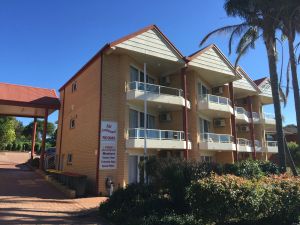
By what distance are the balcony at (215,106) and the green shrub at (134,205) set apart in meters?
13.2

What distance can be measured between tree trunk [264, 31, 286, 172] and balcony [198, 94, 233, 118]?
21.5 feet

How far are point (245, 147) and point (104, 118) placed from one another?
55.5 feet

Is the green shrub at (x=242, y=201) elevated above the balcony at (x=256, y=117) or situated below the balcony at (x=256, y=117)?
below

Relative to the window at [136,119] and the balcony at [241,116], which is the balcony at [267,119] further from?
the window at [136,119]

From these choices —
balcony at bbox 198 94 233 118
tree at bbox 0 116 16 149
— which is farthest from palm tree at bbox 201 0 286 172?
tree at bbox 0 116 16 149

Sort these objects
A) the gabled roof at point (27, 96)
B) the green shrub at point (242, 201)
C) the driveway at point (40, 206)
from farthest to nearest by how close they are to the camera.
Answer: the gabled roof at point (27, 96), the driveway at point (40, 206), the green shrub at point (242, 201)

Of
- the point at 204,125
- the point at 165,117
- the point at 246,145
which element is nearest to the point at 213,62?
the point at 204,125

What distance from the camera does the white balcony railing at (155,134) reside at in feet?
66.3

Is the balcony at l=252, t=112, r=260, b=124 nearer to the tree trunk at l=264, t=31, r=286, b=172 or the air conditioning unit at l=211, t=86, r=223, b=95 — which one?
the air conditioning unit at l=211, t=86, r=223, b=95

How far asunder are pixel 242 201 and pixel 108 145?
1140 cm

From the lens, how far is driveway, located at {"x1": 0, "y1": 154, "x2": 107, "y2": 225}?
37.2ft

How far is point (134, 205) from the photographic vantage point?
12328 mm

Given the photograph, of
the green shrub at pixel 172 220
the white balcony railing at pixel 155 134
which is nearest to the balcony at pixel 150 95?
the white balcony railing at pixel 155 134

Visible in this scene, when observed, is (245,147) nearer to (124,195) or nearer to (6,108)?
(124,195)
